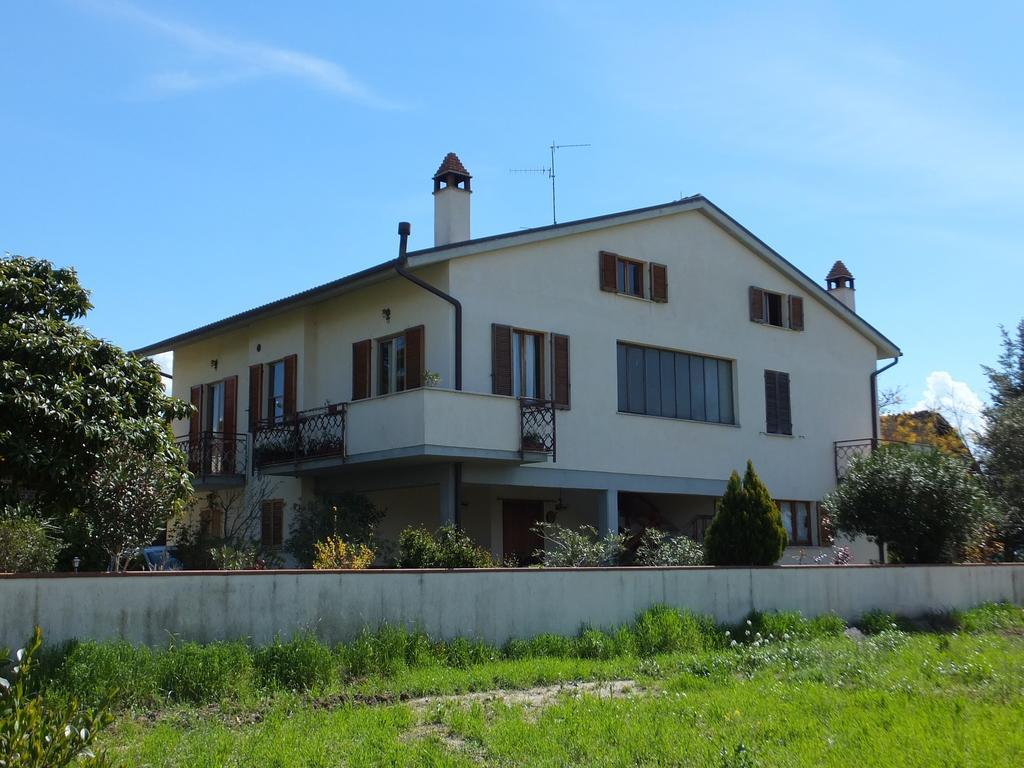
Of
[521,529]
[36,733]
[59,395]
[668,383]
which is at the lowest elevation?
[36,733]

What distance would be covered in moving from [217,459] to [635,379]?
354 inches

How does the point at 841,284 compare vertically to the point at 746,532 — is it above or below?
above

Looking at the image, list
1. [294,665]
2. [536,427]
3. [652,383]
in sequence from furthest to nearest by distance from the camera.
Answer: [652,383] → [536,427] → [294,665]

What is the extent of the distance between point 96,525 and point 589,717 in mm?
7179

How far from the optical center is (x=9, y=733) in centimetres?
418

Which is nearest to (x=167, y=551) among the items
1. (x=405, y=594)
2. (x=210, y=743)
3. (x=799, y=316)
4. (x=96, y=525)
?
(x=96, y=525)

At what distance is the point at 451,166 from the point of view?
2088 centimetres

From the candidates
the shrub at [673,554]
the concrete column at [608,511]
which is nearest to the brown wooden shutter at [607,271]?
the concrete column at [608,511]

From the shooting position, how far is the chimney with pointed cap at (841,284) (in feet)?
92.9

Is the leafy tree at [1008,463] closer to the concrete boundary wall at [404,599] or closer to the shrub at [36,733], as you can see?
the concrete boundary wall at [404,599]

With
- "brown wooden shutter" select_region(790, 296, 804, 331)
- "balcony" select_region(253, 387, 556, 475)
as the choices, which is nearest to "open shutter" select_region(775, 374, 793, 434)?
"brown wooden shutter" select_region(790, 296, 804, 331)

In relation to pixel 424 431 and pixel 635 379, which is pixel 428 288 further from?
pixel 635 379

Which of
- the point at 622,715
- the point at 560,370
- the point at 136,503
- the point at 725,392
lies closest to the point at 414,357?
the point at 560,370

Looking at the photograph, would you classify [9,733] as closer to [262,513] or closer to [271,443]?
[271,443]
